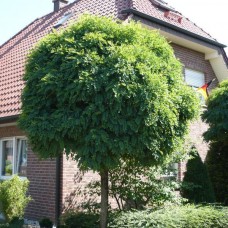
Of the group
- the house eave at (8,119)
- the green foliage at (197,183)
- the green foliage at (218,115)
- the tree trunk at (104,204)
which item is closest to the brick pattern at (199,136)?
the green foliage at (218,115)

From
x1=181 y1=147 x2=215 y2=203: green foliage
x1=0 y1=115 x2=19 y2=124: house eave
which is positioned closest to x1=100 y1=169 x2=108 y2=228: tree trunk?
x1=181 y1=147 x2=215 y2=203: green foliage

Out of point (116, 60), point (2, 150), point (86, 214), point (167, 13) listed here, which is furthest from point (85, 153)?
point (167, 13)

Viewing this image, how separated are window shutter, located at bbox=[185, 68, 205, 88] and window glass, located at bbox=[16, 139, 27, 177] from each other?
653cm

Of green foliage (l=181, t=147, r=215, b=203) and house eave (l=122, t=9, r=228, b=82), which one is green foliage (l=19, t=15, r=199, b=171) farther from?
house eave (l=122, t=9, r=228, b=82)

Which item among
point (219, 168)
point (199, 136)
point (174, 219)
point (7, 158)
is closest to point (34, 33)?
point (7, 158)

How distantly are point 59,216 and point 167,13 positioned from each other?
26.8 feet

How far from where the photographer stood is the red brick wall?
10602mm

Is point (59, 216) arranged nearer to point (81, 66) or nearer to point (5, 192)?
point (5, 192)

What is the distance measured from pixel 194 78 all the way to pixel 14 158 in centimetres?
743

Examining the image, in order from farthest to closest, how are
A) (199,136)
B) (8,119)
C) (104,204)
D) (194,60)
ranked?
(194,60)
(199,136)
(8,119)
(104,204)

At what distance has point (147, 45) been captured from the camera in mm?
7801

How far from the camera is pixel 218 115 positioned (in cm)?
1183

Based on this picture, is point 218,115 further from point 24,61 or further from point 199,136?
point 24,61

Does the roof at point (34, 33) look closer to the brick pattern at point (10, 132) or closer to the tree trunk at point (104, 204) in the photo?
the brick pattern at point (10, 132)
